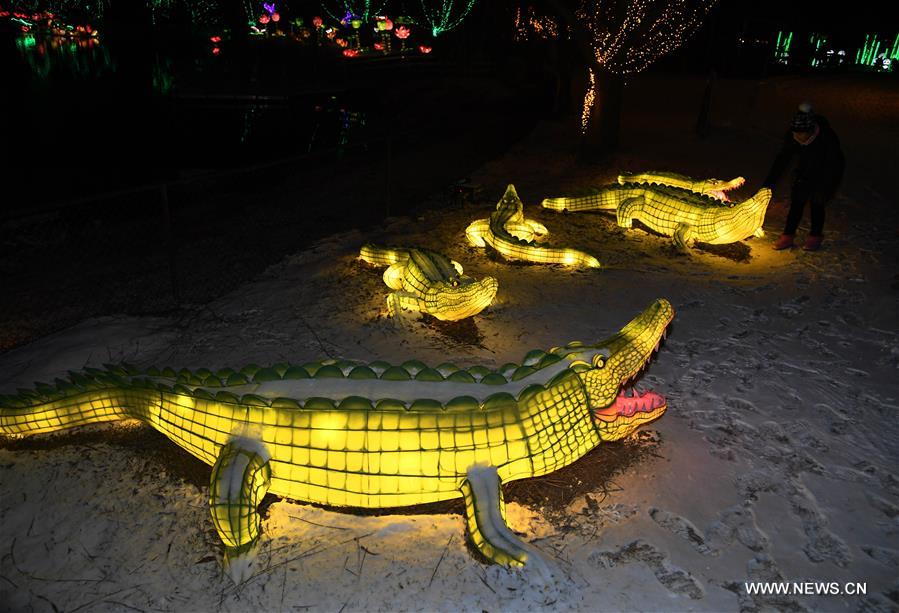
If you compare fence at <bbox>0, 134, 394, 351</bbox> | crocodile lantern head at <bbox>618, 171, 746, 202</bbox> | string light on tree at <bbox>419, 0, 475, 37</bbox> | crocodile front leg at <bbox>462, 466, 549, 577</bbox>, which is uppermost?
string light on tree at <bbox>419, 0, 475, 37</bbox>

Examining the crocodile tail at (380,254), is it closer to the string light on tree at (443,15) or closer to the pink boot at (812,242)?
the pink boot at (812,242)

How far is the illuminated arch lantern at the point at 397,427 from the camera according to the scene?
9.56ft

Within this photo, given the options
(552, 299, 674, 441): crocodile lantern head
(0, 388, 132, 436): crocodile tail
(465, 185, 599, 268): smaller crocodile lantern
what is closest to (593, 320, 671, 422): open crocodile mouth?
(552, 299, 674, 441): crocodile lantern head

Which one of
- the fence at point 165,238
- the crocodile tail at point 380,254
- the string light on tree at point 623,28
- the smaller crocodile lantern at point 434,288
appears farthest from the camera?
the string light on tree at point 623,28

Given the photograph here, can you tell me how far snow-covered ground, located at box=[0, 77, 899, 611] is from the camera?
282 centimetres

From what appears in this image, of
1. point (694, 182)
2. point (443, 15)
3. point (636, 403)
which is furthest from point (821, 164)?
point (443, 15)

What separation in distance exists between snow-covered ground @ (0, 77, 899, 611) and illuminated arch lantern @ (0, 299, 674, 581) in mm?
239

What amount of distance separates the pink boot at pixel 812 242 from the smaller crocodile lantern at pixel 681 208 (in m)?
0.58

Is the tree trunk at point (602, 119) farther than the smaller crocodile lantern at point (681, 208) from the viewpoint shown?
Yes

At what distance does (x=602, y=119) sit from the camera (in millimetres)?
11867

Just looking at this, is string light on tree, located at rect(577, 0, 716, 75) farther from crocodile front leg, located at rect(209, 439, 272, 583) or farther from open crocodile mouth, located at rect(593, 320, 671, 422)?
crocodile front leg, located at rect(209, 439, 272, 583)

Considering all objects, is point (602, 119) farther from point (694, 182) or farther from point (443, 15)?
point (443, 15)

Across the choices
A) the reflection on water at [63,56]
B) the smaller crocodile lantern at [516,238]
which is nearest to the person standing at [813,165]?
the smaller crocodile lantern at [516,238]

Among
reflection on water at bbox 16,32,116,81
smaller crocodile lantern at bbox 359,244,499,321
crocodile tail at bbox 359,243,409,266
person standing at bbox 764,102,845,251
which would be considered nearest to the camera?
smaller crocodile lantern at bbox 359,244,499,321
